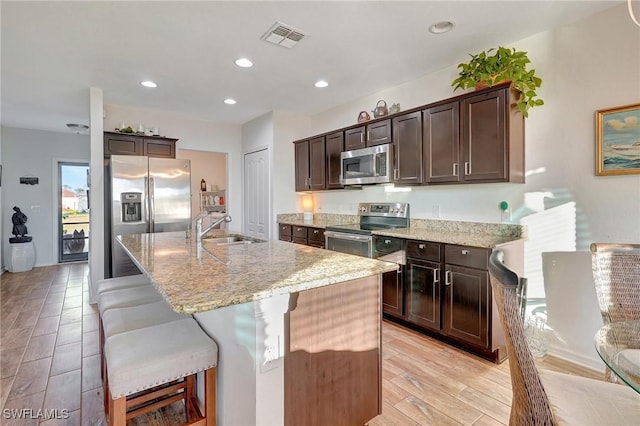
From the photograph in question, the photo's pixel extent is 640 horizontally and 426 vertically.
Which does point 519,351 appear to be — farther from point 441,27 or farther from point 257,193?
point 257,193

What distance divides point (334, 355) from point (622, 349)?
1131mm

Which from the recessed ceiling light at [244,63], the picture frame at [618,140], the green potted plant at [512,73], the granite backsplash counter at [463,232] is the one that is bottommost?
the granite backsplash counter at [463,232]

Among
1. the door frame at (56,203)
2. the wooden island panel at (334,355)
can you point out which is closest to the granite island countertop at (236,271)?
the wooden island panel at (334,355)

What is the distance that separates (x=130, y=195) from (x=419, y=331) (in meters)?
3.89

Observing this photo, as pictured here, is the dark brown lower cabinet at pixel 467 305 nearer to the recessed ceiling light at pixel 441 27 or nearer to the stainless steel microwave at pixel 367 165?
the stainless steel microwave at pixel 367 165

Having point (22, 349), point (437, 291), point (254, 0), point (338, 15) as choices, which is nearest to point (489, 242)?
point (437, 291)

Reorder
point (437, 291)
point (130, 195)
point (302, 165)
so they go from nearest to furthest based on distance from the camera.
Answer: point (437, 291), point (130, 195), point (302, 165)

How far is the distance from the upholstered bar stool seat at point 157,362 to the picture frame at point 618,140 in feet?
9.37

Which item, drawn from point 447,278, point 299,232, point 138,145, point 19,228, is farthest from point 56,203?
point 447,278

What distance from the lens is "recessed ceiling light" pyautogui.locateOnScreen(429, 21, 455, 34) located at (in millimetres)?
2424

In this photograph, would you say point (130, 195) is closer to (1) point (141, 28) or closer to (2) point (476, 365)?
(1) point (141, 28)

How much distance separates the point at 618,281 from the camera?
5.06ft

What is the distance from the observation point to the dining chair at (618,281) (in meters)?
1.51

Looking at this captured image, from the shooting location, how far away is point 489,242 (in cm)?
247
